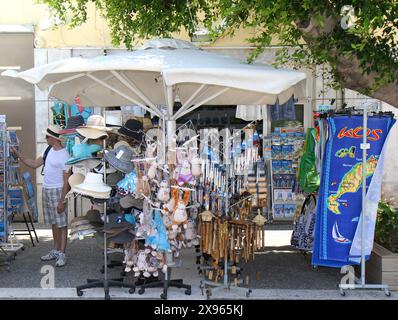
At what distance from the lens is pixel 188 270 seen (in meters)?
6.87

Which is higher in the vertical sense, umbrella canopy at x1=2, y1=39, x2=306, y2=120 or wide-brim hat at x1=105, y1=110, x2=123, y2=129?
umbrella canopy at x1=2, y1=39, x2=306, y2=120

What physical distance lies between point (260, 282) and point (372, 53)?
2772mm

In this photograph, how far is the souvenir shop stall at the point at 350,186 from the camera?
20.0 ft

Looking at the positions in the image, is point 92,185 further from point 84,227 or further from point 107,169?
point 84,227

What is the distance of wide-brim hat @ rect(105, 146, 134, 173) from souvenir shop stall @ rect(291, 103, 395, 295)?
2100mm

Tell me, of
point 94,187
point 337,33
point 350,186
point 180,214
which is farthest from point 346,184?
point 94,187

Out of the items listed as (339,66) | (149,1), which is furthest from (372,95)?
(149,1)

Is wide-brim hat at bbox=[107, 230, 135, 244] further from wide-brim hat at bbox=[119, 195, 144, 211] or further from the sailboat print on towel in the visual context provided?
the sailboat print on towel

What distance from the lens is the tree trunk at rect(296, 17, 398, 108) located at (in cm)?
591

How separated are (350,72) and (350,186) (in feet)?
4.00

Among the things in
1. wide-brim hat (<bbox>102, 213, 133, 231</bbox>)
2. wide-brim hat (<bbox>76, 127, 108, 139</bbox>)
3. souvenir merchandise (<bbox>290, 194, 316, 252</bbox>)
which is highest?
wide-brim hat (<bbox>76, 127, 108, 139</bbox>)

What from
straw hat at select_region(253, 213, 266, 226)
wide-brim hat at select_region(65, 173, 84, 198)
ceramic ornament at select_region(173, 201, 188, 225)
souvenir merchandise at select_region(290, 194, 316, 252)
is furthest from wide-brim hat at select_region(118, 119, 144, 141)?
souvenir merchandise at select_region(290, 194, 316, 252)

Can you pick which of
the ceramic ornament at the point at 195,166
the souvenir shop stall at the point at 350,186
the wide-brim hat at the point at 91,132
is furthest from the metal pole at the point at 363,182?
the wide-brim hat at the point at 91,132

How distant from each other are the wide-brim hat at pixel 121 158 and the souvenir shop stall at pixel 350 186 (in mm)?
2100
